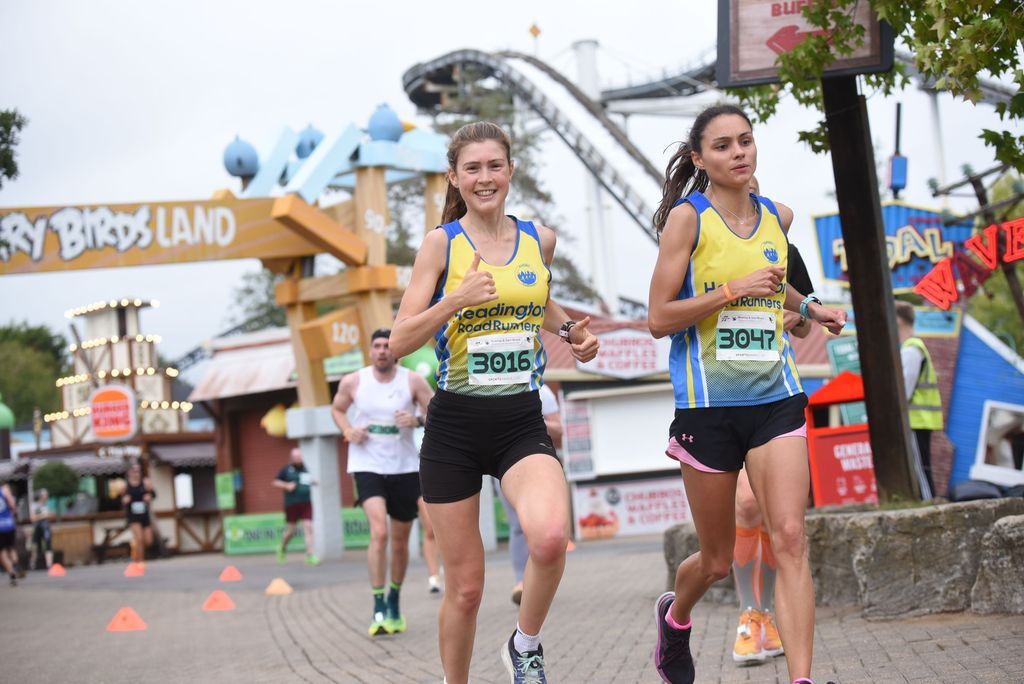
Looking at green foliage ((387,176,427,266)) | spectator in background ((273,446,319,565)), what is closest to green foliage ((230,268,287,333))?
green foliage ((387,176,427,266))

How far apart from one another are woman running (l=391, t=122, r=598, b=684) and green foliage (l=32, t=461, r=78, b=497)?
34.5m

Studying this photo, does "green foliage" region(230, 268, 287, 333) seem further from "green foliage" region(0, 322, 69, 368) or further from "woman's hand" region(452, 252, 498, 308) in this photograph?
"woman's hand" region(452, 252, 498, 308)

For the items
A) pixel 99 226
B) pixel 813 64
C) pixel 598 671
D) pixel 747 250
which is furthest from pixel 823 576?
pixel 99 226

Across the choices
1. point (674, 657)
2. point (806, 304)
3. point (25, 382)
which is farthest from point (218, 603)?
point (25, 382)

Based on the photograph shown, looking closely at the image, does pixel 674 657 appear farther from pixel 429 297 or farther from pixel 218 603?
pixel 218 603

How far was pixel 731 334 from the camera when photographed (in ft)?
16.3

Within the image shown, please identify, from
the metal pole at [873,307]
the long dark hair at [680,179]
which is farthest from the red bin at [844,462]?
the long dark hair at [680,179]

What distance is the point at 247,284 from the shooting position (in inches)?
2486

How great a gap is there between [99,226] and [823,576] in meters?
14.8

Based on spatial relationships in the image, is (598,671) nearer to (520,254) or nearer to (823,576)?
(823,576)

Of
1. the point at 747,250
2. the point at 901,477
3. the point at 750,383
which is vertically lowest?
the point at 901,477

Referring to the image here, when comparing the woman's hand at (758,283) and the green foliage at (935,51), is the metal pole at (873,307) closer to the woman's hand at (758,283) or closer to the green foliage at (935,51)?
the green foliage at (935,51)

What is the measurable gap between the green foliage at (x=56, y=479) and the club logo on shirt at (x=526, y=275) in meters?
34.6

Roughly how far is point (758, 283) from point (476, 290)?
1046 millimetres
